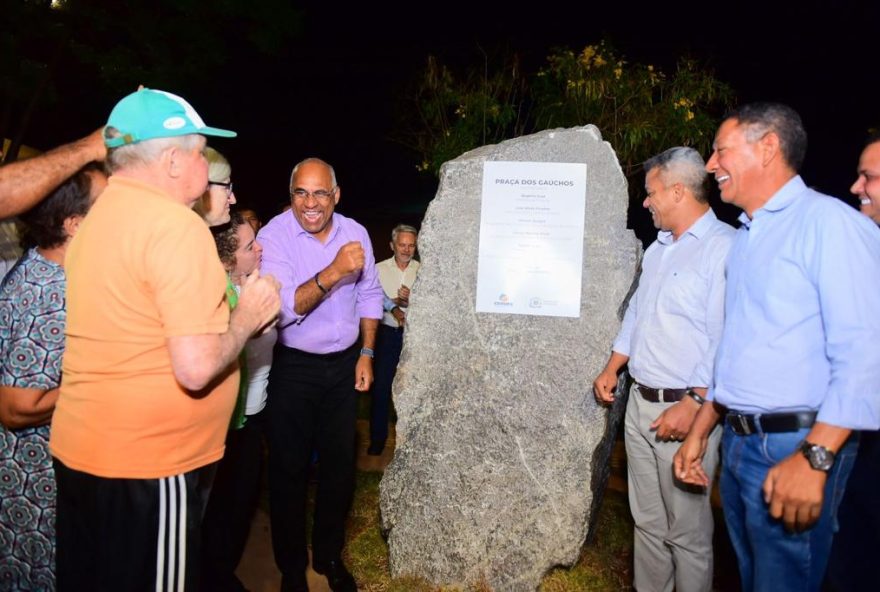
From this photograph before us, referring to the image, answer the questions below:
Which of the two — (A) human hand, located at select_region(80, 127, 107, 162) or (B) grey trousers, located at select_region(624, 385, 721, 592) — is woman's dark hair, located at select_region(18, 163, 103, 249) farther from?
(B) grey trousers, located at select_region(624, 385, 721, 592)

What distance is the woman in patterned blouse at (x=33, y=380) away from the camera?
2.00m

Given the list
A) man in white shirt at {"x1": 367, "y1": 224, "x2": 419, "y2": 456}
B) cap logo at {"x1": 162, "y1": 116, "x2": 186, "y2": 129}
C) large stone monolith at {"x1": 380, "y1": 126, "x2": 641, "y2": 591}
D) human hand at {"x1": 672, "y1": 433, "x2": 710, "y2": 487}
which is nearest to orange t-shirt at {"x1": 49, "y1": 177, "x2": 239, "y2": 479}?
cap logo at {"x1": 162, "y1": 116, "x2": 186, "y2": 129}

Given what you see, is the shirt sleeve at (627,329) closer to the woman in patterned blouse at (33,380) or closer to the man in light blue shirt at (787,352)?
the man in light blue shirt at (787,352)

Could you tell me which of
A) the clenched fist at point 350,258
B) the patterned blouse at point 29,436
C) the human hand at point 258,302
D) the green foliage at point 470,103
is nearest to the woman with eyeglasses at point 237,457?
the clenched fist at point 350,258

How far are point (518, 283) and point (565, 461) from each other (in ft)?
2.97

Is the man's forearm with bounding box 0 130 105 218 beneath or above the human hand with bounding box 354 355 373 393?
above

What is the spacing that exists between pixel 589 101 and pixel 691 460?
17.5 feet

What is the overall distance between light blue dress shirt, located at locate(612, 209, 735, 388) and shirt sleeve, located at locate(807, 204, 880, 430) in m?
0.74

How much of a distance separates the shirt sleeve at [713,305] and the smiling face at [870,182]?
0.54 metres

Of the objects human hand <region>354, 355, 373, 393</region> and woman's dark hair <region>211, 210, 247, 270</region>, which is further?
human hand <region>354, 355, 373, 393</region>

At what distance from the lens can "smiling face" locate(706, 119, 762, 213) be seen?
2.07m

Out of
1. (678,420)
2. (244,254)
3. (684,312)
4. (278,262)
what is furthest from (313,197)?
(678,420)

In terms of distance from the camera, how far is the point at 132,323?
172 centimetres

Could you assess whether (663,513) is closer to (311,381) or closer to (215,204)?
(311,381)
